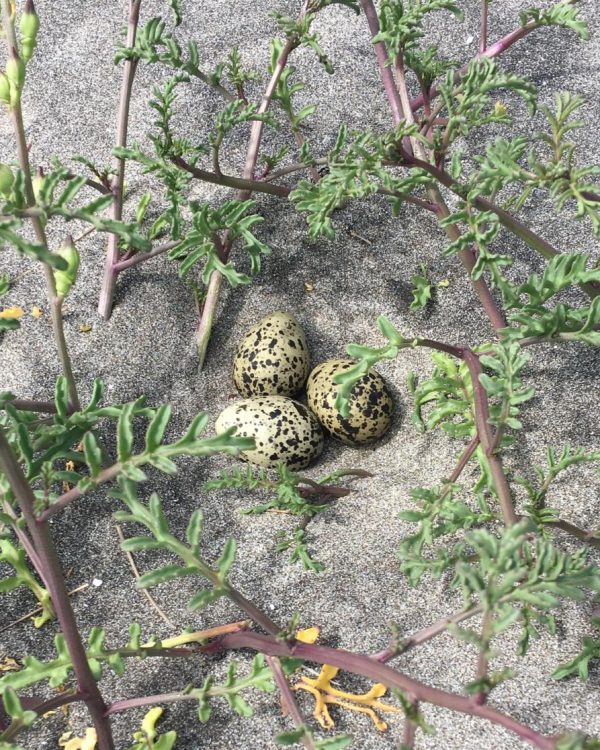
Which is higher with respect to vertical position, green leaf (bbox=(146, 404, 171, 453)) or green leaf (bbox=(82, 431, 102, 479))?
green leaf (bbox=(146, 404, 171, 453))

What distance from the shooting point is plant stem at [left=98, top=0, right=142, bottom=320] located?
8.96 ft

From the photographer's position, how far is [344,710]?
2.14m

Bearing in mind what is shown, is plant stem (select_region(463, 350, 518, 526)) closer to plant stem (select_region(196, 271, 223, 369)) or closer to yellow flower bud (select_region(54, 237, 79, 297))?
yellow flower bud (select_region(54, 237, 79, 297))

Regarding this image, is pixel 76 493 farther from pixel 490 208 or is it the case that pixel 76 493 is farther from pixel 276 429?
pixel 490 208

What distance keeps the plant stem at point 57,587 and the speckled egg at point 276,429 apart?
3.03ft

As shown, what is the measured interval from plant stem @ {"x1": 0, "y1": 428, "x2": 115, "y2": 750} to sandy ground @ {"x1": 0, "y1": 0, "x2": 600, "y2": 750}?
278mm

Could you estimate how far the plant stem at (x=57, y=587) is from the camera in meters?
1.54

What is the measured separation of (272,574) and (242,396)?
2.14ft

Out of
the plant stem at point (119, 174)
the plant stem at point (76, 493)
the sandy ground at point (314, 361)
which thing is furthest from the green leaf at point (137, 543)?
the plant stem at point (119, 174)

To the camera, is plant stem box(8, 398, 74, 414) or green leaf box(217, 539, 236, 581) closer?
green leaf box(217, 539, 236, 581)

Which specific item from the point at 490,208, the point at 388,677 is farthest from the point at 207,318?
the point at 388,677

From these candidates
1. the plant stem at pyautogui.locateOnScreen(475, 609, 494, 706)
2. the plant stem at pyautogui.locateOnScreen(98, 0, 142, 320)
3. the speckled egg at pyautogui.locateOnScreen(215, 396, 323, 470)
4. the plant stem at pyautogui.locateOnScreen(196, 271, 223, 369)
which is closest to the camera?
the plant stem at pyautogui.locateOnScreen(475, 609, 494, 706)

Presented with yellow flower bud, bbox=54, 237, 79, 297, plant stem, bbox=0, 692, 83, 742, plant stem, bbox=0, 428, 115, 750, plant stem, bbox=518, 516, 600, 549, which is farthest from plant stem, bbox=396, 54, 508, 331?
plant stem, bbox=0, 692, 83, 742

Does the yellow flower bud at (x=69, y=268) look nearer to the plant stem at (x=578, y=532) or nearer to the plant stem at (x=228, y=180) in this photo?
the plant stem at (x=228, y=180)
